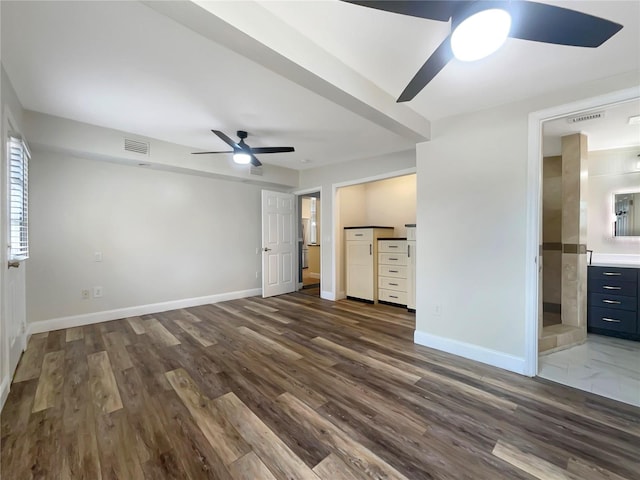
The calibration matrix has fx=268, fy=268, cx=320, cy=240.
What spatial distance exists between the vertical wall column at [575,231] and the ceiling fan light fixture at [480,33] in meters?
2.79

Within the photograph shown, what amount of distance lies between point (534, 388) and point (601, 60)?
2.43 meters

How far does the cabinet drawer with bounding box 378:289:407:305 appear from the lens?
4395 mm

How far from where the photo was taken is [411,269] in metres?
4.23

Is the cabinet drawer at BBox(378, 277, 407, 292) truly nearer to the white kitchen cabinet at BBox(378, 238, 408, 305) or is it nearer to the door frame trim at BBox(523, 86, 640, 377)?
the white kitchen cabinet at BBox(378, 238, 408, 305)

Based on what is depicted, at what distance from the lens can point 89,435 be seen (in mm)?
1591

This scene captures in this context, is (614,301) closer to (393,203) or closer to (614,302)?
(614,302)

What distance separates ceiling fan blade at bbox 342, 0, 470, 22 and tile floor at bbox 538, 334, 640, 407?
9.12 ft

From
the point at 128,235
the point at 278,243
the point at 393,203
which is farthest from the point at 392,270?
the point at 128,235

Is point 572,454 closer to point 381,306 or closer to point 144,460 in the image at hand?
point 144,460

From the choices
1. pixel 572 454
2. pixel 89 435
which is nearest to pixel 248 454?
pixel 89 435

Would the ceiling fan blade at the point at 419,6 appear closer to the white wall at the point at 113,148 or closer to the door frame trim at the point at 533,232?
the door frame trim at the point at 533,232

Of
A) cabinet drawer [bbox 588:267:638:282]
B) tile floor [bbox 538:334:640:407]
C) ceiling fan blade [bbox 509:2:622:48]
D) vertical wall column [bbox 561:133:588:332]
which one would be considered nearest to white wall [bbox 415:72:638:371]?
tile floor [bbox 538:334:640:407]

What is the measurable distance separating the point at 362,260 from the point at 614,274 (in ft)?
10.4

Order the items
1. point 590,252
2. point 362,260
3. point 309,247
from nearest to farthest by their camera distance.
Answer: point 590,252 < point 362,260 < point 309,247
